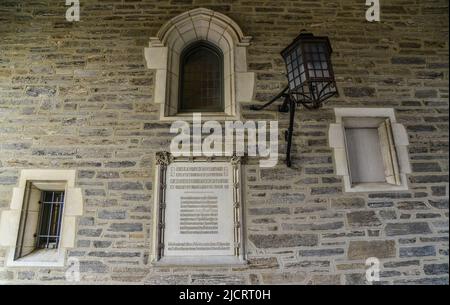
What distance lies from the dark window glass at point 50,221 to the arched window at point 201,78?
1.55 metres

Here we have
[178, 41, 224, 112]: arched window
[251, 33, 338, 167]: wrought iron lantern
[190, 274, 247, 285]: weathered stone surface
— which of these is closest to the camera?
[251, 33, 338, 167]: wrought iron lantern

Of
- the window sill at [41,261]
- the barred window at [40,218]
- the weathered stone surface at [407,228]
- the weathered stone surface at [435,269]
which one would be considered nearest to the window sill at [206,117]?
the barred window at [40,218]

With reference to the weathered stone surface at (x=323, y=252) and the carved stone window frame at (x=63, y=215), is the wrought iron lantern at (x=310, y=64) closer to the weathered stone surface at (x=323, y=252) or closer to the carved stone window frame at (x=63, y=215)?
the weathered stone surface at (x=323, y=252)

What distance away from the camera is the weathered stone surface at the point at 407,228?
9.27 ft

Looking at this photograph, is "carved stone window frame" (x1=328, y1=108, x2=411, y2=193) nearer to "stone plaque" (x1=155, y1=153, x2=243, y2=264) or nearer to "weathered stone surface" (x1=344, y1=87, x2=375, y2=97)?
"weathered stone surface" (x1=344, y1=87, x2=375, y2=97)

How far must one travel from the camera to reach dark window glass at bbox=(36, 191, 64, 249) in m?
2.93

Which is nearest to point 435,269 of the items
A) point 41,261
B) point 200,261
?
point 200,261

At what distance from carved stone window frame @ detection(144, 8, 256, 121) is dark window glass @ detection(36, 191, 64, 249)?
1.34 meters

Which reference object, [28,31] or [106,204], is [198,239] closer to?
[106,204]

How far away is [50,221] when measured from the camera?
296cm

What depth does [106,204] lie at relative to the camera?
285 centimetres

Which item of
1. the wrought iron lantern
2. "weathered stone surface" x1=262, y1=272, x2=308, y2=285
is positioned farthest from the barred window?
the wrought iron lantern

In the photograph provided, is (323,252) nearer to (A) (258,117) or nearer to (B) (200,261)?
(B) (200,261)
